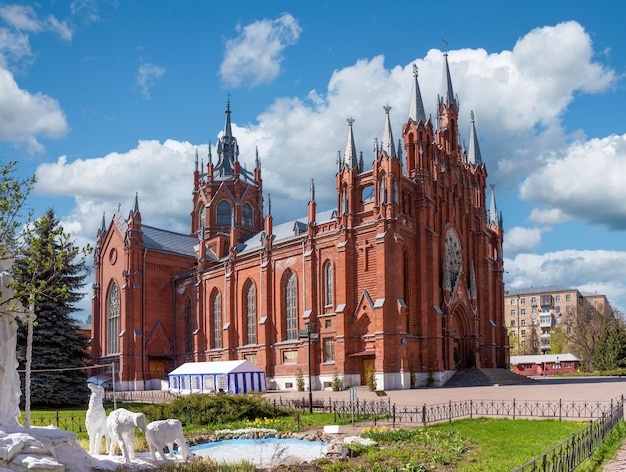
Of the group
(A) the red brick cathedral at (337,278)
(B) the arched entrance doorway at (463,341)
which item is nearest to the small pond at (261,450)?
(A) the red brick cathedral at (337,278)

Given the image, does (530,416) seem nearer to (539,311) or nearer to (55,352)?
(55,352)

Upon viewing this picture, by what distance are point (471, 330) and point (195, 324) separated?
2836cm

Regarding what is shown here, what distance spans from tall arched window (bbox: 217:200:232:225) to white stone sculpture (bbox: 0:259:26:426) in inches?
2332

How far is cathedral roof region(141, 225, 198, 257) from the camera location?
68.0 metres

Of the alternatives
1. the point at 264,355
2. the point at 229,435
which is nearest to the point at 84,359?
the point at 264,355

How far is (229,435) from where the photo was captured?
73.9 ft

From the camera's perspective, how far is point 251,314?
5959 centimetres

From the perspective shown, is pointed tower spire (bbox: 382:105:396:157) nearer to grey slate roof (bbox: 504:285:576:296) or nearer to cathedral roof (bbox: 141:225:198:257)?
cathedral roof (bbox: 141:225:198:257)

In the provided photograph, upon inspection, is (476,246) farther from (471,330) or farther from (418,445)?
(418,445)

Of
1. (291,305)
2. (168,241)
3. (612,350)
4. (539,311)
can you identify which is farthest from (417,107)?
(539,311)

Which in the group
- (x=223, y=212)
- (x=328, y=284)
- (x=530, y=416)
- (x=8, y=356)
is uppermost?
(x=223, y=212)

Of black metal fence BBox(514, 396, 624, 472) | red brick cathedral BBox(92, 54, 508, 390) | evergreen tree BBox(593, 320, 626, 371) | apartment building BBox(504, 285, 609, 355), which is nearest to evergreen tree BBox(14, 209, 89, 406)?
red brick cathedral BBox(92, 54, 508, 390)

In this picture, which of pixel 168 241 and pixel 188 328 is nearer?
pixel 188 328

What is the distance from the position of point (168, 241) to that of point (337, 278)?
2859 cm
